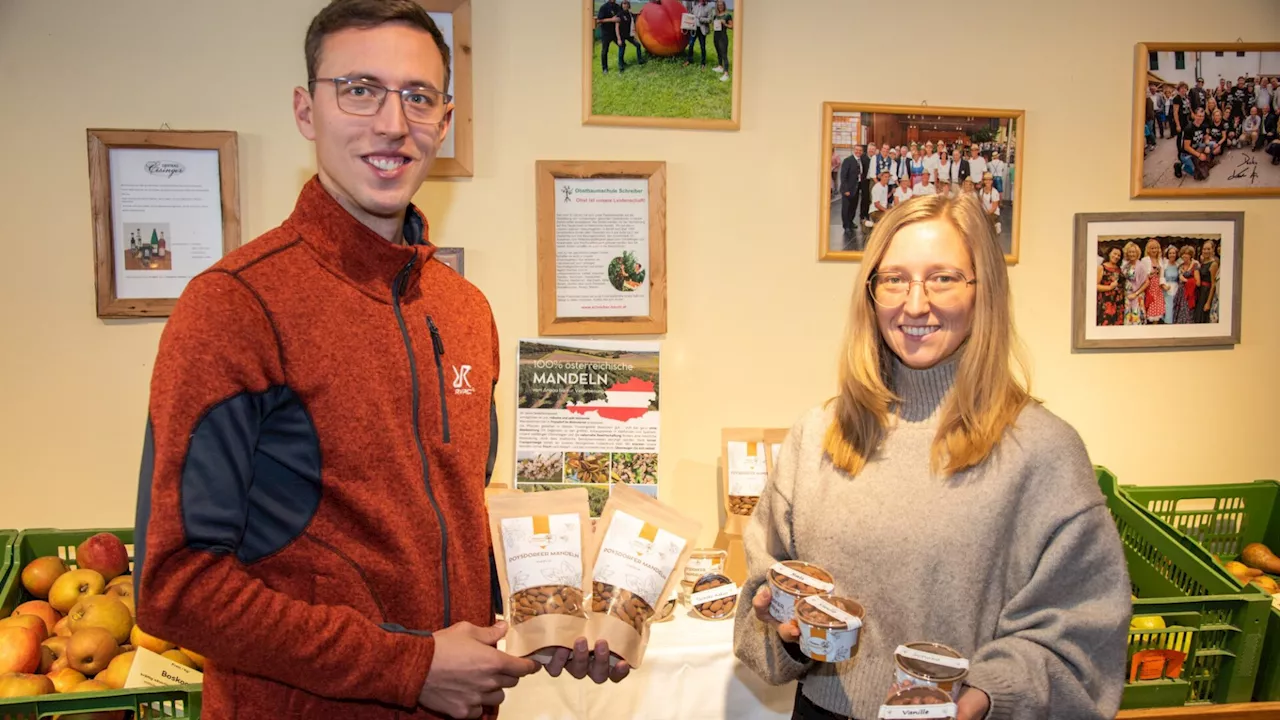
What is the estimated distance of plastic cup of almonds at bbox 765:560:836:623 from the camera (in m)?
1.24

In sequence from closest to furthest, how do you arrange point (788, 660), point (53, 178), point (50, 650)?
point (788, 660), point (50, 650), point (53, 178)

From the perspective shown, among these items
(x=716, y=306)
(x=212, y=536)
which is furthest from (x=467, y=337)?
(x=716, y=306)

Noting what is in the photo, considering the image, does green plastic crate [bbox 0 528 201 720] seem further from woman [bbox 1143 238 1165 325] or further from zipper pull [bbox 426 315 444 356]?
woman [bbox 1143 238 1165 325]

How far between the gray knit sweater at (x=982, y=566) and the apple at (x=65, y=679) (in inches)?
54.0

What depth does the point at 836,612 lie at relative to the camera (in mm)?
1195

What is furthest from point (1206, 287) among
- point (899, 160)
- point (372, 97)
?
point (372, 97)

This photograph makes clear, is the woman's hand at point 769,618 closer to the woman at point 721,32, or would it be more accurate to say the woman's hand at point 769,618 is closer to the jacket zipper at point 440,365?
the jacket zipper at point 440,365

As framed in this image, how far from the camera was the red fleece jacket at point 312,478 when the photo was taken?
0.94 metres

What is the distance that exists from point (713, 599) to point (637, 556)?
580mm

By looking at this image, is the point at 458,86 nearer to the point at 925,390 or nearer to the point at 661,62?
the point at 661,62

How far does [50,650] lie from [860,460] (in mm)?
1709

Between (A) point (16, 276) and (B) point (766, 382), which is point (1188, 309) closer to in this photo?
(B) point (766, 382)

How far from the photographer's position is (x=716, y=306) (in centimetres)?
226

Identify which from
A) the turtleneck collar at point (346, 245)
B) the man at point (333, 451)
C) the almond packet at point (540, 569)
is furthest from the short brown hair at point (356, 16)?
the almond packet at point (540, 569)
